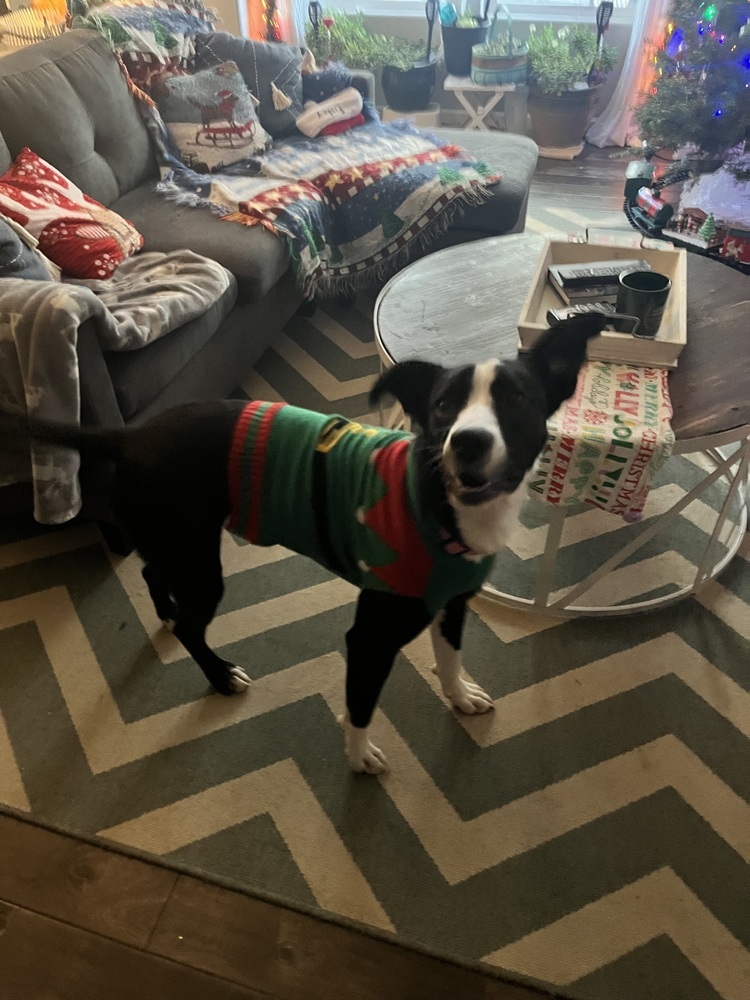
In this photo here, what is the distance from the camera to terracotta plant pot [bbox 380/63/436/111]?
4.04 metres

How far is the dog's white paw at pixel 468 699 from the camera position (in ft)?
4.72

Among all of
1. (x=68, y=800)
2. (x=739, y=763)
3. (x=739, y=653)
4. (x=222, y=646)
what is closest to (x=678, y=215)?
(x=739, y=653)

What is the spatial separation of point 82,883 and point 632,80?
4.58 m

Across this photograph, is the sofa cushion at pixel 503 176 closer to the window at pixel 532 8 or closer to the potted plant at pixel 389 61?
the potted plant at pixel 389 61

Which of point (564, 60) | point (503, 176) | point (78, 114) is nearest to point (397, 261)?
point (503, 176)

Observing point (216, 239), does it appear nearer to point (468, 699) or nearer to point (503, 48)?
point (468, 699)

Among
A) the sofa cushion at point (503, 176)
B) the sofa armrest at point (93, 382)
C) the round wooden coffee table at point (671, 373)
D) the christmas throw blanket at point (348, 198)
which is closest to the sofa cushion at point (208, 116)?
the christmas throw blanket at point (348, 198)

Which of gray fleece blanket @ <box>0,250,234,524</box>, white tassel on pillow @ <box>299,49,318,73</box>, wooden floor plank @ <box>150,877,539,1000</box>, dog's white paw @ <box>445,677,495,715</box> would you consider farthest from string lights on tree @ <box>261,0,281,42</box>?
wooden floor plank @ <box>150,877,539,1000</box>

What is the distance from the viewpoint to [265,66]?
2.82 metres

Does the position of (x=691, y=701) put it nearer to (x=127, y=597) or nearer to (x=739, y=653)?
(x=739, y=653)

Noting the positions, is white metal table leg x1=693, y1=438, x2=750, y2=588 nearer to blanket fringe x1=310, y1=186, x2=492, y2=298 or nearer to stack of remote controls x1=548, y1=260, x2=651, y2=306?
stack of remote controls x1=548, y1=260, x2=651, y2=306

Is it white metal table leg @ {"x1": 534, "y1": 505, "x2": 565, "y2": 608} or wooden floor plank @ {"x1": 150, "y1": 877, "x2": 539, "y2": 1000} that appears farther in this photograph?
white metal table leg @ {"x1": 534, "y1": 505, "x2": 565, "y2": 608}

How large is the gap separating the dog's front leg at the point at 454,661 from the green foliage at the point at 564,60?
12.1ft

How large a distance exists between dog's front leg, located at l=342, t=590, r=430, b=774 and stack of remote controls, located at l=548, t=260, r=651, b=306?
0.85 metres
